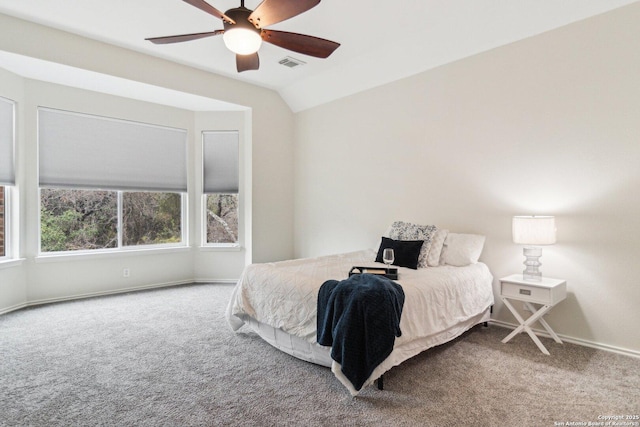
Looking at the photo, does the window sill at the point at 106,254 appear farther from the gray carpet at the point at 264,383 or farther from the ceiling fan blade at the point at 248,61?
the ceiling fan blade at the point at 248,61

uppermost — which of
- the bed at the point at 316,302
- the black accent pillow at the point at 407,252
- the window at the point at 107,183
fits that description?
the window at the point at 107,183

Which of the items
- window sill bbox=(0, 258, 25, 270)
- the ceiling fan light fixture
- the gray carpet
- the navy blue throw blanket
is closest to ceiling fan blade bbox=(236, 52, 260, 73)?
the ceiling fan light fixture

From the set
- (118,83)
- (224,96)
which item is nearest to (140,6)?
(118,83)

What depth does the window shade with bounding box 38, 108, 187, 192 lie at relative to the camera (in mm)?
4395

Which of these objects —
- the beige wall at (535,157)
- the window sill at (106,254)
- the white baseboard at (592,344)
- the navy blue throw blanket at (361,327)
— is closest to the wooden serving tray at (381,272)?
the navy blue throw blanket at (361,327)

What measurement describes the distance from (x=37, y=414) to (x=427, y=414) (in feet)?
7.43

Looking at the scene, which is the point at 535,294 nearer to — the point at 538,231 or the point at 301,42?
the point at 538,231

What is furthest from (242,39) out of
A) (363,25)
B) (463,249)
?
(463,249)

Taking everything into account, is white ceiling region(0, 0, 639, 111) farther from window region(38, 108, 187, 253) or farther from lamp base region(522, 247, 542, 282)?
lamp base region(522, 247, 542, 282)

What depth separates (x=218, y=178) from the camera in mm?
5586

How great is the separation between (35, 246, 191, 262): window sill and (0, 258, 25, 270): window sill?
18 cm

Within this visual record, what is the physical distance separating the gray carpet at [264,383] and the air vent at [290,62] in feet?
10.6

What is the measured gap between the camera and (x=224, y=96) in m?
4.95

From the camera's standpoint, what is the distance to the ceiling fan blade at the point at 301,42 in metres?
2.69
